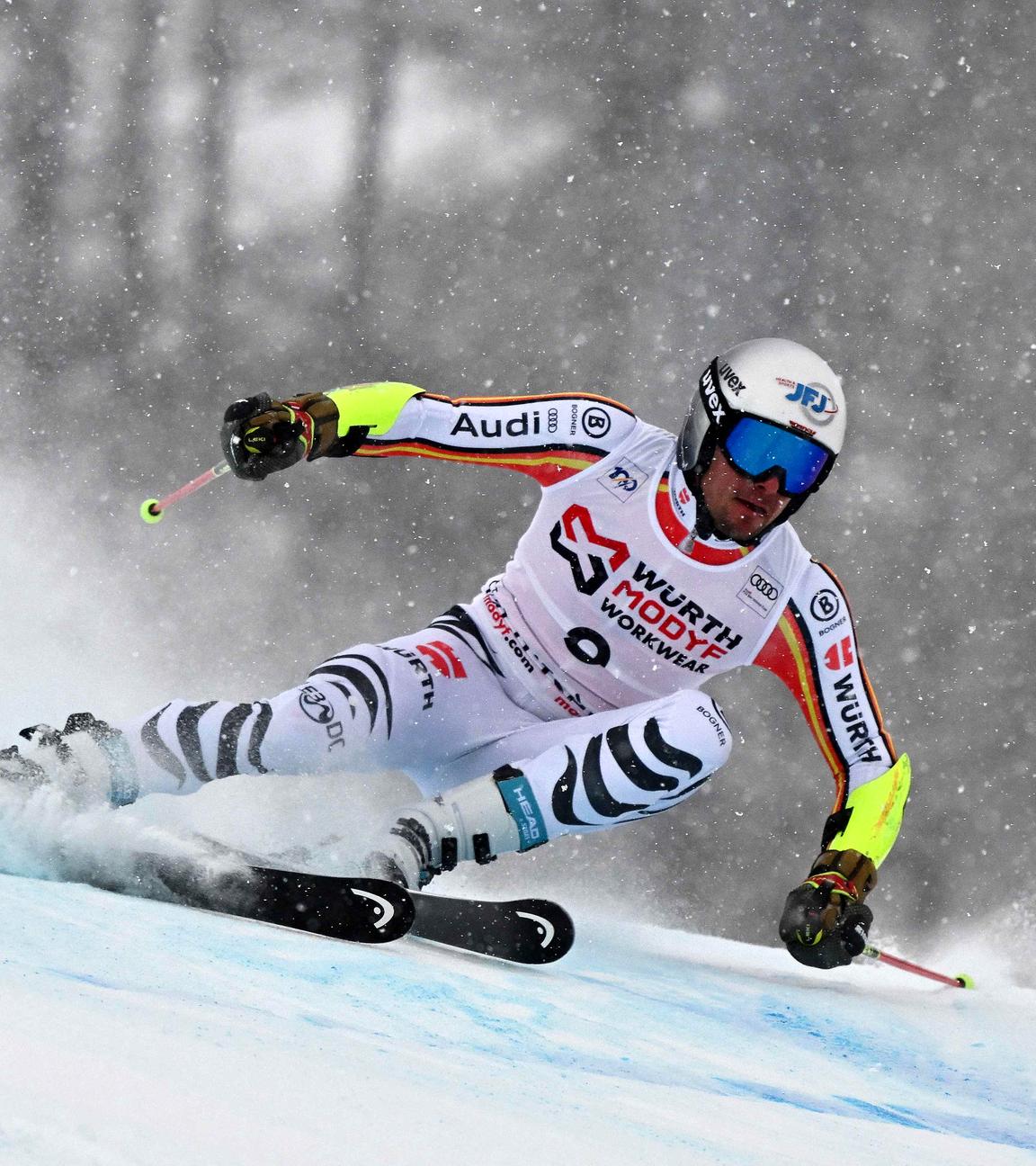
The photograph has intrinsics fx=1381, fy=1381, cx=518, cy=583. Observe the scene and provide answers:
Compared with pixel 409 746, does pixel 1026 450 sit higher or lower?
higher

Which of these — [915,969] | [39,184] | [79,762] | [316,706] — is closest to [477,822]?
[316,706]

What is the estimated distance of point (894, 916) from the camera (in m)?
6.28

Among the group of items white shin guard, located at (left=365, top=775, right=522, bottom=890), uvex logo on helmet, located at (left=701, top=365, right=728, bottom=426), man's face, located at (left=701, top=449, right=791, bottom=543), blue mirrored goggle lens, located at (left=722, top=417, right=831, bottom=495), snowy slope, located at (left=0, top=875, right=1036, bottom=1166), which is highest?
uvex logo on helmet, located at (left=701, top=365, right=728, bottom=426)

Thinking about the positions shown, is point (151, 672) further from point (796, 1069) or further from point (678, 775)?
point (796, 1069)

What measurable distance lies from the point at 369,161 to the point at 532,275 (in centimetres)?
90

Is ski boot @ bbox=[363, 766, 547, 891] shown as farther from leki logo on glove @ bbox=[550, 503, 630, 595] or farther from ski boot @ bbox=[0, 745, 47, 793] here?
ski boot @ bbox=[0, 745, 47, 793]

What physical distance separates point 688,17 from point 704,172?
68 centimetres

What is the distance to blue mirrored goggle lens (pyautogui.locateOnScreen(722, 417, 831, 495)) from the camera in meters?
2.95

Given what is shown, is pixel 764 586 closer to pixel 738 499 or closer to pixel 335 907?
pixel 738 499

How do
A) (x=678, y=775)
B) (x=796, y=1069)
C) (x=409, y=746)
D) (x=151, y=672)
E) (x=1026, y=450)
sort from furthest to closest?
(x=1026, y=450) < (x=151, y=672) < (x=409, y=746) < (x=678, y=775) < (x=796, y=1069)

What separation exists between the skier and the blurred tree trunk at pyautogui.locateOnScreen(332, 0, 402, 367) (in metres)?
2.95

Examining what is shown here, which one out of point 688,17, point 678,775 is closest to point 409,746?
point 678,775

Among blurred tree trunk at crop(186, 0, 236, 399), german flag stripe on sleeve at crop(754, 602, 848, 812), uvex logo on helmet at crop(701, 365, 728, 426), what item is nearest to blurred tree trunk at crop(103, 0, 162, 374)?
blurred tree trunk at crop(186, 0, 236, 399)

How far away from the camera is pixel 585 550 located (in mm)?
3170
